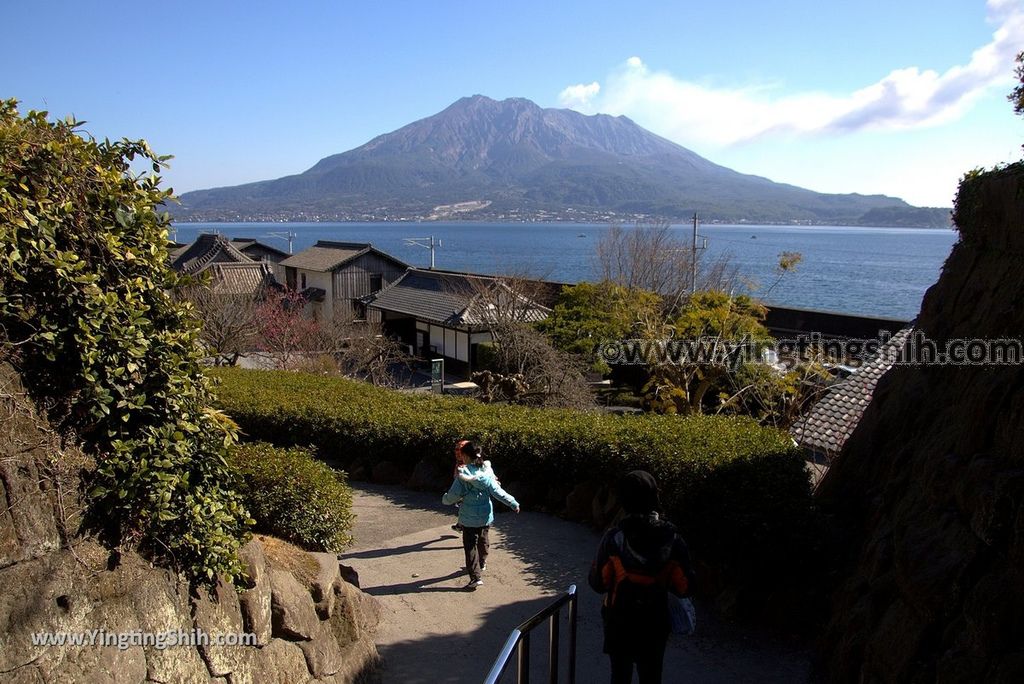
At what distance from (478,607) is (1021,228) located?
6.18 m

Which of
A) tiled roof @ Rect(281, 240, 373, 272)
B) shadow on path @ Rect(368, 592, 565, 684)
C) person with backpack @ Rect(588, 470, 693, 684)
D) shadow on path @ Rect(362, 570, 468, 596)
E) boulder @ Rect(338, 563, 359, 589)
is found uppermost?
tiled roof @ Rect(281, 240, 373, 272)

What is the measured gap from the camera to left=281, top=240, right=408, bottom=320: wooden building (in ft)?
132

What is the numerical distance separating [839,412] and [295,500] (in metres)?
10.7

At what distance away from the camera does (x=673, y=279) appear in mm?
32688

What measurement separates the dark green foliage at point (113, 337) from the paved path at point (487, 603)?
2689mm

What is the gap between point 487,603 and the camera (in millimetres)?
7668

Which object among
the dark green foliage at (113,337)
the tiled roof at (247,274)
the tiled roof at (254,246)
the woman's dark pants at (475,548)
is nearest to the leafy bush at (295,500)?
the woman's dark pants at (475,548)

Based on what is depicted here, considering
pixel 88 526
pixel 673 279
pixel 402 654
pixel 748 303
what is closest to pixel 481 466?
pixel 402 654

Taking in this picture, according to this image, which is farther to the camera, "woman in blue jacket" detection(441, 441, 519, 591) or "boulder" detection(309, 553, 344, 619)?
"woman in blue jacket" detection(441, 441, 519, 591)

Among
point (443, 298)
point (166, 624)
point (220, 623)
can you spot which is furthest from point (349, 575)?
point (443, 298)

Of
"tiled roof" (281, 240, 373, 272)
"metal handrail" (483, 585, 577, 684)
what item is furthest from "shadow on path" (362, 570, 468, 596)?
"tiled roof" (281, 240, 373, 272)

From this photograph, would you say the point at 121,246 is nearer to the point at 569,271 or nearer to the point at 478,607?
the point at 478,607

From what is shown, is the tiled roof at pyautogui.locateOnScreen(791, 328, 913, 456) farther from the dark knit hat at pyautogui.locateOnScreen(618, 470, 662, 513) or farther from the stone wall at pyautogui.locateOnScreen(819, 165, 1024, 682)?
the dark knit hat at pyautogui.locateOnScreen(618, 470, 662, 513)

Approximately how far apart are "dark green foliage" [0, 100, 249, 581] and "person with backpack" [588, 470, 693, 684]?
244 centimetres
